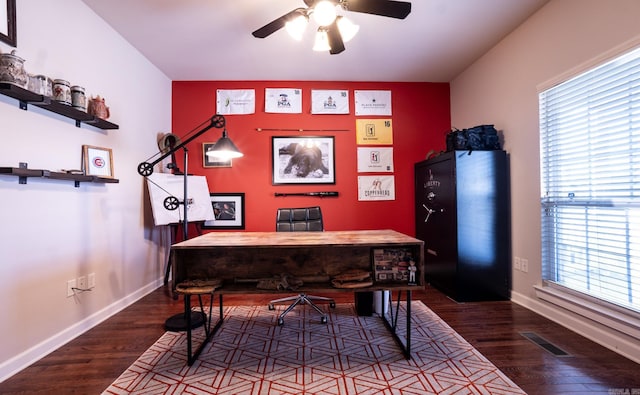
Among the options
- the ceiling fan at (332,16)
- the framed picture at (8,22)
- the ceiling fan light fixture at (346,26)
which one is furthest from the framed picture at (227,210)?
the ceiling fan light fixture at (346,26)

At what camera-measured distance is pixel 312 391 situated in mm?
1489

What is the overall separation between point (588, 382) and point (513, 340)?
18.4 inches

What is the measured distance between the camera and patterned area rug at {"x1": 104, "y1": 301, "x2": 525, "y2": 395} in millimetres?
1521

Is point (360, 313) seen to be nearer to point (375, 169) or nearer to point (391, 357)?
point (391, 357)

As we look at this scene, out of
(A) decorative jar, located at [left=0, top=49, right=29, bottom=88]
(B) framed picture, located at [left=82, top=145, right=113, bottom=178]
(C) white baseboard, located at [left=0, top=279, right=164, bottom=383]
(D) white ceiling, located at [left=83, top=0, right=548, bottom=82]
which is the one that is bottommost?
(C) white baseboard, located at [left=0, top=279, right=164, bottom=383]

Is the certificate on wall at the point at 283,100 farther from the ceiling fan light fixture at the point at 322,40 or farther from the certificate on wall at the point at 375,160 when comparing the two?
the ceiling fan light fixture at the point at 322,40

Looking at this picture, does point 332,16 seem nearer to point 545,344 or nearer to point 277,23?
point 277,23

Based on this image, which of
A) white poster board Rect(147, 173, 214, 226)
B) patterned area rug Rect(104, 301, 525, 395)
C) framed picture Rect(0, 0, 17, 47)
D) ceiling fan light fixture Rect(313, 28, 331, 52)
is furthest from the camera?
white poster board Rect(147, 173, 214, 226)

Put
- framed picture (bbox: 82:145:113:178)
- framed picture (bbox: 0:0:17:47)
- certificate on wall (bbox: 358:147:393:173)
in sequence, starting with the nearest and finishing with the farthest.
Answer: framed picture (bbox: 0:0:17:47)
framed picture (bbox: 82:145:113:178)
certificate on wall (bbox: 358:147:393:173)

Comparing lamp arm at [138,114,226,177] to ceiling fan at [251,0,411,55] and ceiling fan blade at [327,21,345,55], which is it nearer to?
ceiling fan at [251,0,411,55]

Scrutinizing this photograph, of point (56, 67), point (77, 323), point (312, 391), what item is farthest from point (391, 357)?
point (56, 67)

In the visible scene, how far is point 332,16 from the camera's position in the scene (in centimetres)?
182

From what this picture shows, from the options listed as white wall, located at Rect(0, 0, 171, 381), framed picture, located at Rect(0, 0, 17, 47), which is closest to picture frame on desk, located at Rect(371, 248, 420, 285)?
white wall, located at Rect(0, 0, 171, 381)

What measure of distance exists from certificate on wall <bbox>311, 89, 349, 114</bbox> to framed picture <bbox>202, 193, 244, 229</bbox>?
1570mm
